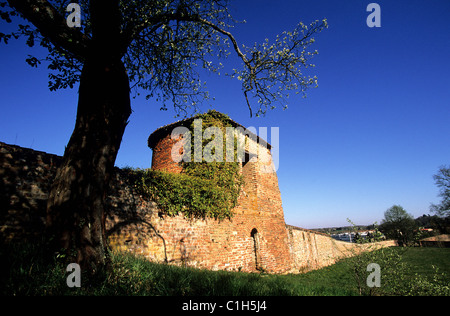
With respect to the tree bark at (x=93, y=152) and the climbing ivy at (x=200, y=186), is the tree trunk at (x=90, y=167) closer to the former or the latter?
the tree bark at (x=93, y=152)

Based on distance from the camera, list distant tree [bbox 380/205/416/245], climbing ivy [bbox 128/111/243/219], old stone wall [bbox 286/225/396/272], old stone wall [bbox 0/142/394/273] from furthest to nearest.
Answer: distant tree [bbox 380/205/416/245], old stone wall [bbox 286/225/396/272], climbing ivy [bbox 128/111/243/219], old stone wall [bbox 0/142/394/273]

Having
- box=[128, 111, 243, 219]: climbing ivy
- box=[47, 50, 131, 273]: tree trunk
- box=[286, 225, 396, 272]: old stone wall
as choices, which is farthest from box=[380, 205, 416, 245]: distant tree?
box=[47, 50, 131, 273]: tree trunk

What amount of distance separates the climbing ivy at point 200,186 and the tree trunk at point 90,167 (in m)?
3.20

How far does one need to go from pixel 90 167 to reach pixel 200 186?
5.33 m

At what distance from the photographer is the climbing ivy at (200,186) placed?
7.21 meters

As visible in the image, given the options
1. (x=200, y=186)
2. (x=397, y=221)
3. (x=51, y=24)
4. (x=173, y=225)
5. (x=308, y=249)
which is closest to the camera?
(x=51, y=24)

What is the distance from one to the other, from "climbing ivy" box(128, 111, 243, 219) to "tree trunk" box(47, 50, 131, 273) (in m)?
3.20

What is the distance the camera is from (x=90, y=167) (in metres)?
3.69

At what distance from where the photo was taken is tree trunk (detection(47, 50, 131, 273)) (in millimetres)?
3318

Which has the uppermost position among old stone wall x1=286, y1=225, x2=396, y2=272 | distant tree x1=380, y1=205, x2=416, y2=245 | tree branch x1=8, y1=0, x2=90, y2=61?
tree branch x1=8, y1=0, x2=90, y2=61

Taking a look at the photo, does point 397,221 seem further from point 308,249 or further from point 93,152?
point 93,152

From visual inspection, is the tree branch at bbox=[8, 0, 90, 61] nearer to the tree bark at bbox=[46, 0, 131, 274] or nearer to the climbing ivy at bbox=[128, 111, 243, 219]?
the tree bark at bbox=[46, 0, 131, 274]

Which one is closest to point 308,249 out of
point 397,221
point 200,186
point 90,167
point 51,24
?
point 200,186

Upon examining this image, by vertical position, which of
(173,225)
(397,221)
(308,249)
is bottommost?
(397,221)
